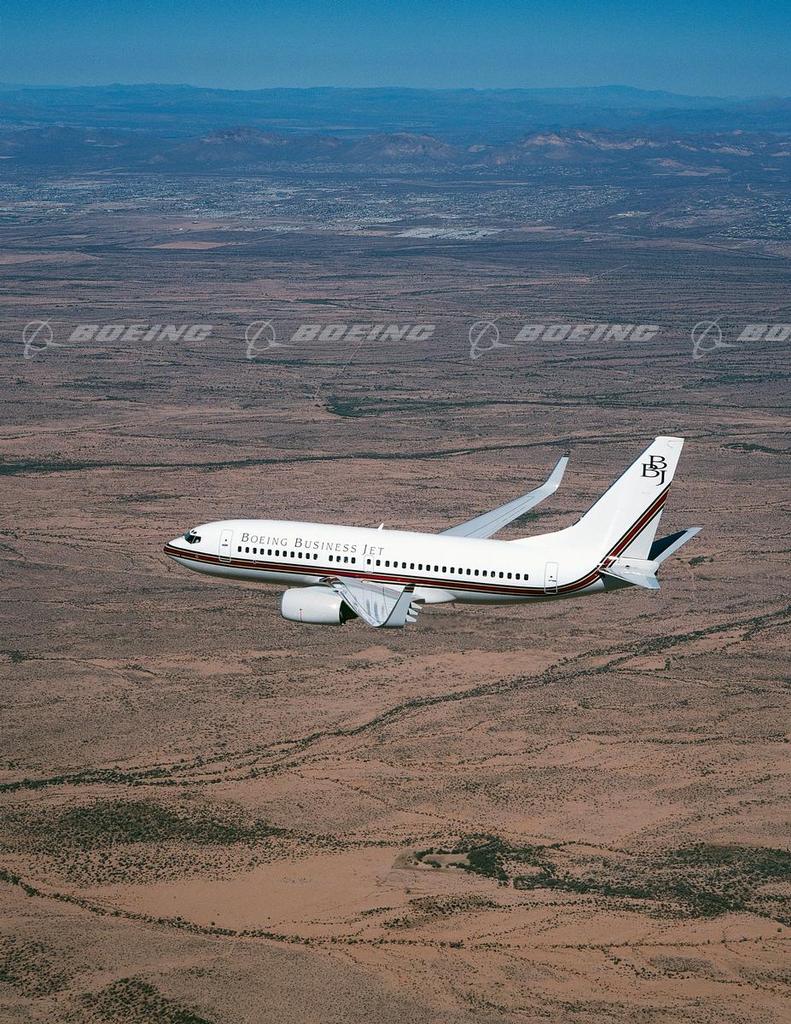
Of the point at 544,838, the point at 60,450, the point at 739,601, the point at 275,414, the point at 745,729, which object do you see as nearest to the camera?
the point at 544,838

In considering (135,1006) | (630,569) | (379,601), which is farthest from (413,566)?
(135,1006)

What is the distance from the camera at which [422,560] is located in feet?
244

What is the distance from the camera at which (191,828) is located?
5872 cm

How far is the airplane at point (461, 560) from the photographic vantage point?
71375 millimetres

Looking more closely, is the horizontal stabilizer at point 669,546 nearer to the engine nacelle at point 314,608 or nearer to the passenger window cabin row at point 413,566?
the passenger window cabin row at point 413,566

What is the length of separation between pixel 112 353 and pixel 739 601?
124 metres

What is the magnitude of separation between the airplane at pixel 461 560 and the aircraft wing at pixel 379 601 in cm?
8

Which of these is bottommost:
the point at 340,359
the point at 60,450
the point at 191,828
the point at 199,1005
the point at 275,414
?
the point at 199,1005

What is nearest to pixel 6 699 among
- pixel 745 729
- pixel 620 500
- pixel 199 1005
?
pixel 199 1005

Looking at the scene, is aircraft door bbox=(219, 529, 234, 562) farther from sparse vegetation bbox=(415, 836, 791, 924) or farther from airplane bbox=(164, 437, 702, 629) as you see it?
sparse vegetation bbox=(415, 836, 791, 924)

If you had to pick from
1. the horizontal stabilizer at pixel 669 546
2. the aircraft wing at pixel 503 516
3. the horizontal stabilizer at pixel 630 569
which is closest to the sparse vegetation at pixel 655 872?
the horizontal stabilizer at pixel 630 569

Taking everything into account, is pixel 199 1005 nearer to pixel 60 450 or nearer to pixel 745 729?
pixel 745 729

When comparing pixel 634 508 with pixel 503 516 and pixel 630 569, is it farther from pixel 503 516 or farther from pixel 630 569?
pixel 503 516

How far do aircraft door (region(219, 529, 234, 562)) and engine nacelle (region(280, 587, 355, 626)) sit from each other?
7.51 meters
